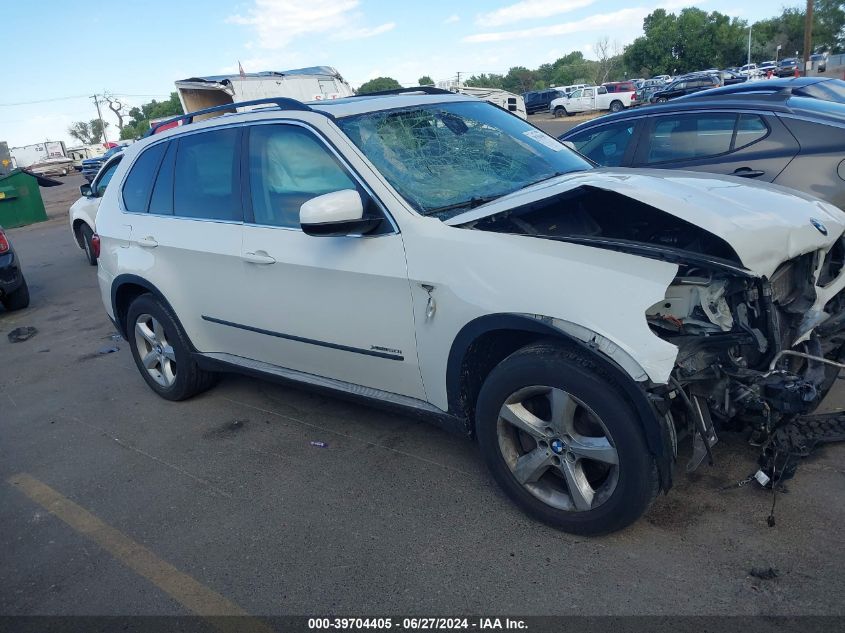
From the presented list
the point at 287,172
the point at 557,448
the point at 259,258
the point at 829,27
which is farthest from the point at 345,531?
the point at 829,27

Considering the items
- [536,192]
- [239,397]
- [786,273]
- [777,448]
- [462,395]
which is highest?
[536,192]

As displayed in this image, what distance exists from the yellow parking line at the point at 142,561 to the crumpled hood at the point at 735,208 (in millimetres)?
1911

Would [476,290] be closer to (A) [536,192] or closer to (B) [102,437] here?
(A) [536,192]

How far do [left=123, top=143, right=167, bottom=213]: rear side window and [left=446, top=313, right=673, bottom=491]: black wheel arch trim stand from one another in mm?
2898

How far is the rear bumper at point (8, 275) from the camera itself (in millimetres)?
8469

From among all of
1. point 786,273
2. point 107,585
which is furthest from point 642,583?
point 107,585

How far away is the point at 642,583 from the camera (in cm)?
265

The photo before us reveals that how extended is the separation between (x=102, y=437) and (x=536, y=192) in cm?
336

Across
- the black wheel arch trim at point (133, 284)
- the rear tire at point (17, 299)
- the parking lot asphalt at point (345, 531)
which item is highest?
the black wheel arch trim at point (133, 284)

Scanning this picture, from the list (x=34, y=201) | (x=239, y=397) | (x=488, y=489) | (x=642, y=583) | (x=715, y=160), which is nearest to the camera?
(x=642, y=583)

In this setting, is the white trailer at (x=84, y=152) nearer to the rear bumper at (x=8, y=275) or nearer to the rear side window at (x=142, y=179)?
the rear bumper at (x=8, y=275)

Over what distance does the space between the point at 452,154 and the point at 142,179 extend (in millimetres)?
2449

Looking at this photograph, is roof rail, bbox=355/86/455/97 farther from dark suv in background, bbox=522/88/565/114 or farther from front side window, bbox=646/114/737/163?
dark suv in background, bbox=522/88/565/114

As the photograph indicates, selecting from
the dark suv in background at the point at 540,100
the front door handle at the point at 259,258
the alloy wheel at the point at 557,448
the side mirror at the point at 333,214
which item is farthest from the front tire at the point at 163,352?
the dark suv in background at the point at 540,100
